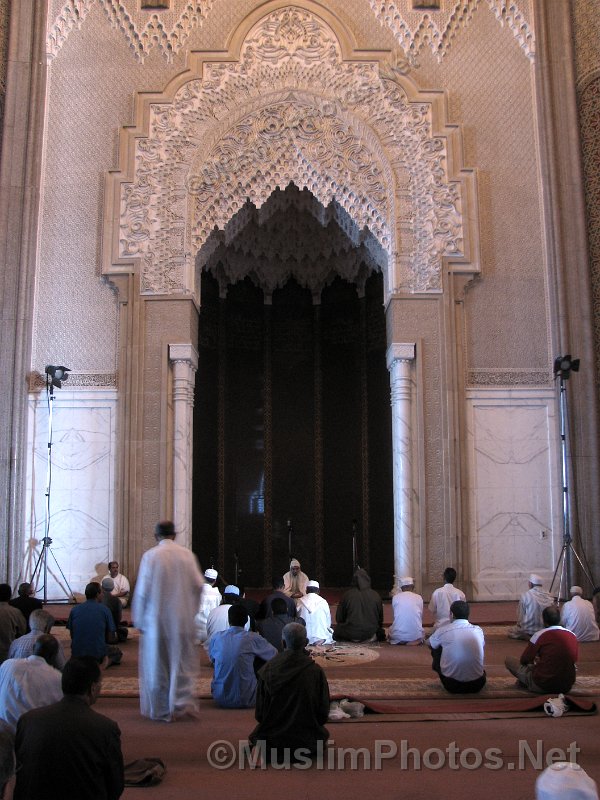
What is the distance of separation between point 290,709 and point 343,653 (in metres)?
2.81

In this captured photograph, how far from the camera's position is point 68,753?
89.0 inches

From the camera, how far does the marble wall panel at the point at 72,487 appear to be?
8.22m

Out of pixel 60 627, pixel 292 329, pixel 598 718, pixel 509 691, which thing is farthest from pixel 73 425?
pixel 598 718

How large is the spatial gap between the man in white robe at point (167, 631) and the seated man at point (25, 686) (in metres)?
0.75

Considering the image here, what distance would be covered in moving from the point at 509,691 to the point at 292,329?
8.38m

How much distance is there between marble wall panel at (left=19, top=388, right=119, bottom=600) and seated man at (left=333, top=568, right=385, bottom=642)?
2864mm

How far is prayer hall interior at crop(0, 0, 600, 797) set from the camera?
834 cm

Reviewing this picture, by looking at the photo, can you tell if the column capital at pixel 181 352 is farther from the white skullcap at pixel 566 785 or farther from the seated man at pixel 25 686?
the white skullcap at pixel 566 785

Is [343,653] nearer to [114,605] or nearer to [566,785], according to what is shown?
[114,605]

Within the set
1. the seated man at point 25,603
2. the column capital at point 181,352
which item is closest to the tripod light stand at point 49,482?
the column capital at point 181,352

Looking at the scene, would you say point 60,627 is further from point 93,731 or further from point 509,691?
point 93,731

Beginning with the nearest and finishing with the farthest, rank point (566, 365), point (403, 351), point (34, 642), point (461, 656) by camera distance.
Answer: point (34, 642)
point (461, 656)
point (566, 365)
point (403, 351)

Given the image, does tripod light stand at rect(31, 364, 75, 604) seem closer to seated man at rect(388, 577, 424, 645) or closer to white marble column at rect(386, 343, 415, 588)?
white marble column at rect(386, 343, 415, 588)

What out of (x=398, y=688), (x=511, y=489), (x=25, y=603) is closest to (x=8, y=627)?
(x=25, y=603)
